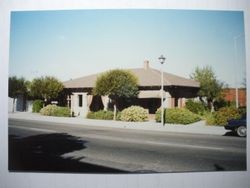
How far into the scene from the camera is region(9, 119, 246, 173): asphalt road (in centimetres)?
490

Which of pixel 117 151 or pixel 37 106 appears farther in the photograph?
pixel 37 106

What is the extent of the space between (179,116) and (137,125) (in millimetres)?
621

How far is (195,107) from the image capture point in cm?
512

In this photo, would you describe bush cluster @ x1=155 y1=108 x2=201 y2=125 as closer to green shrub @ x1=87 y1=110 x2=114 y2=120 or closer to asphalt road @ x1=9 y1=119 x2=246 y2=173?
asphalt road @ x1=9 y1=119 x2=246 y2=173

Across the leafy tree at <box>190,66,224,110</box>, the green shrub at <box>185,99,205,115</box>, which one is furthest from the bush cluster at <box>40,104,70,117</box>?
the leafy tree at <box>190,66,224,110</box>

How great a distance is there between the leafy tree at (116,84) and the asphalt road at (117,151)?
1.88 ft

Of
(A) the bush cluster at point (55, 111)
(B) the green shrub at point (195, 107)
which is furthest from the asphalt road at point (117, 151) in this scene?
(B) the green shrub at point (195, 107)

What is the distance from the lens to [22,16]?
4926 millimetres

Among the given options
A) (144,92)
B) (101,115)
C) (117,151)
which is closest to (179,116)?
(144,92)

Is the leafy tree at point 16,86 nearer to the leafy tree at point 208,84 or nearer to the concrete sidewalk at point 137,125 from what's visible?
the concrete sidewalk at point 137,125

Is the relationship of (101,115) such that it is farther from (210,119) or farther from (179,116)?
(210,119)

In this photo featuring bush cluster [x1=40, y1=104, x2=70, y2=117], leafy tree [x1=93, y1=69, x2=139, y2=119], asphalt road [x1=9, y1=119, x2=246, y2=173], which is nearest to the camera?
asphalt road [x1=9, y1=119, x2=246, y2=173]

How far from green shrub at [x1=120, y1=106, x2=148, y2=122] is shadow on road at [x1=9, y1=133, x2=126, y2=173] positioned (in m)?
0.69

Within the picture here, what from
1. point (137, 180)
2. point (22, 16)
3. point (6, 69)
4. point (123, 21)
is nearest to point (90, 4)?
point (123, 21)
